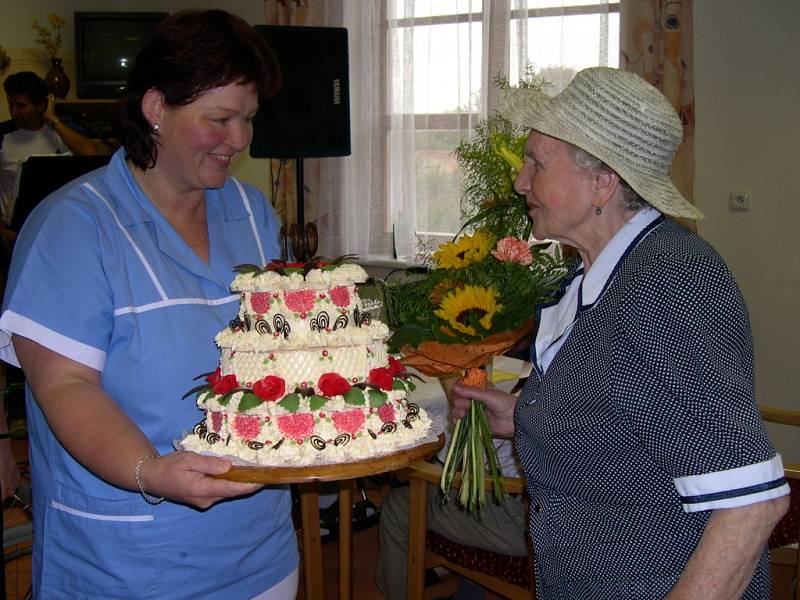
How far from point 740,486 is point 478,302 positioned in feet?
2.21

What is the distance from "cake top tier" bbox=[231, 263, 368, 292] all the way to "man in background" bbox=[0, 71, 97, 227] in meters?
4.81

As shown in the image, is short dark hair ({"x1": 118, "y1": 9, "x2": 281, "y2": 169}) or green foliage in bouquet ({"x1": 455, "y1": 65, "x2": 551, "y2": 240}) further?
green foliage in bouquet ({"x1": 455, "y1": 65, "x2": 551, "y2": 240})

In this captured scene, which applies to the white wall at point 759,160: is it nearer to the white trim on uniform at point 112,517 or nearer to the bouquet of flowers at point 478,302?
the bouquet of flowers at point 478,302

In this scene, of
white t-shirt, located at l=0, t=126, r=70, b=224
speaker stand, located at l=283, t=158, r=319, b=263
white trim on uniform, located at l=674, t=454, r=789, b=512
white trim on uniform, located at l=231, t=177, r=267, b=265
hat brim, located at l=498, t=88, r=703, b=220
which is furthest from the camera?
white t-shirt, located at l=0, t=126, r=70, b=224

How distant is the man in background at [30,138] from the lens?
229 inches

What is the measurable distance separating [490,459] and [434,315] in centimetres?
37

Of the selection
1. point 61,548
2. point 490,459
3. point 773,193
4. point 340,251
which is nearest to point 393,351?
point 490,459

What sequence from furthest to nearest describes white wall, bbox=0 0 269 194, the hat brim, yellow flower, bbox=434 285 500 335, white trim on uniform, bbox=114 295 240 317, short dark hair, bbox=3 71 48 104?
white wall, bbox=0 0 269 194 < short dark hair, bbox=3 71 48 104 < yellow flower, bbox=434 285 500 335 < white trim on uniform, bbox=114 295 240 317 < the hat brim

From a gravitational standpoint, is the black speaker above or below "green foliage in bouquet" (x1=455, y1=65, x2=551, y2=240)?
above

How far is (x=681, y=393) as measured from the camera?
1.24 metres

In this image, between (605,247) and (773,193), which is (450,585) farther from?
(773,193)

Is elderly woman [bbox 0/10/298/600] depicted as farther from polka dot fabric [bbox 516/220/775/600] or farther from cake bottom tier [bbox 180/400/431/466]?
polka dot fabric [bbox 516/220/775/600]

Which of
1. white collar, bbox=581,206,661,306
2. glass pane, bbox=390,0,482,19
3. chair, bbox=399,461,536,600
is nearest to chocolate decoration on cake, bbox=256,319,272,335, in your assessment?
white collar, bbox=581,206,661,306

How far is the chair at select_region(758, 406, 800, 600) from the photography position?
8.06 feet
